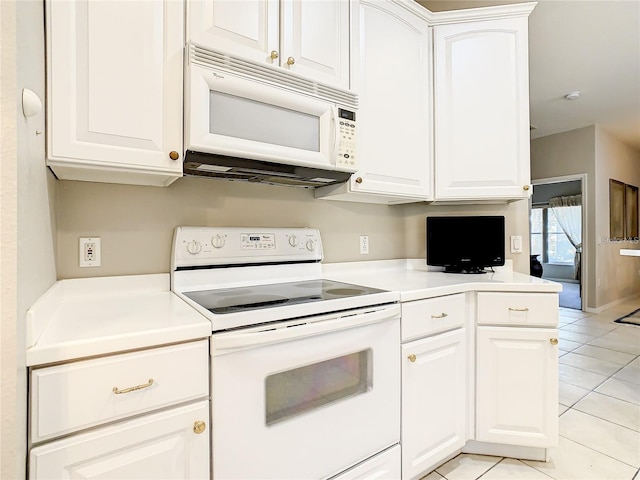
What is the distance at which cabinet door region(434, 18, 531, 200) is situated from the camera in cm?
198

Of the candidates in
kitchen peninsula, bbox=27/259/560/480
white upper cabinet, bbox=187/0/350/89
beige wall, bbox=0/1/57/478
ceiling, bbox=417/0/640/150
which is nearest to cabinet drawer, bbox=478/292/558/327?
kitchen peninsula, bbox=27/259/560/480

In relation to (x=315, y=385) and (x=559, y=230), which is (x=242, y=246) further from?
(x=559, y=230)

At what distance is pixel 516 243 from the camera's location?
88.4 inches

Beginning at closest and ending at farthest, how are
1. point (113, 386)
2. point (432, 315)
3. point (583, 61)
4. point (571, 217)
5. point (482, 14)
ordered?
point (113, 386)
point (432, 315)
point (482, 14)
point (583, 61)
point (571, 217)

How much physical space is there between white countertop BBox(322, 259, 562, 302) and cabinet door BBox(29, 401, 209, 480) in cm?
92

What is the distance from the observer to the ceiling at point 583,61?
2.46 metres

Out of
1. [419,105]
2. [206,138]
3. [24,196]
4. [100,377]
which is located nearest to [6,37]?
[24,196]

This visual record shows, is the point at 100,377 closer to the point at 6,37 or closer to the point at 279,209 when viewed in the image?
the point at 6,37

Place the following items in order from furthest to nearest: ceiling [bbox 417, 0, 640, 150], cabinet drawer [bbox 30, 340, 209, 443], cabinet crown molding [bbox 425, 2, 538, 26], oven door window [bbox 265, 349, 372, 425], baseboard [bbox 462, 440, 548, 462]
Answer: ceiling [bbox 417, 0, 640, 150] < cabinet crown molding [bbox 425, 2, 538, 26] < baseboard [bbox 462, 440, 548, 462] < oven door window [bbox 265, 349, 372, 425] < cabinet drawer [bbox 30, 340, 209, 443]

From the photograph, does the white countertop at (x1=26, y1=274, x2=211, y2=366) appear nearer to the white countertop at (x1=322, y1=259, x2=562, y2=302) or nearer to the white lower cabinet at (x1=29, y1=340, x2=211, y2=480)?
the white lower cabinet at (x1=29, y1=340, x2=211, y2=480)

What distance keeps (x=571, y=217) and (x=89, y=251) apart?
841cm

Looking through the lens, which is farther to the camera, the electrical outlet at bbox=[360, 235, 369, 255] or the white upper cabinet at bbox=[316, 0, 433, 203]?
the electrical outlet at bbox=[360, 235, 369, 255]

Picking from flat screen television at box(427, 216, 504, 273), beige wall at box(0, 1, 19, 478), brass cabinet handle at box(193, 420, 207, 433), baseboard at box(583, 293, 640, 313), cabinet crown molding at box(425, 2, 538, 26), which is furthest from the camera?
baseboard at box(583, 293, 640, 313)

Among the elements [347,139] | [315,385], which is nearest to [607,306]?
[347,139]
